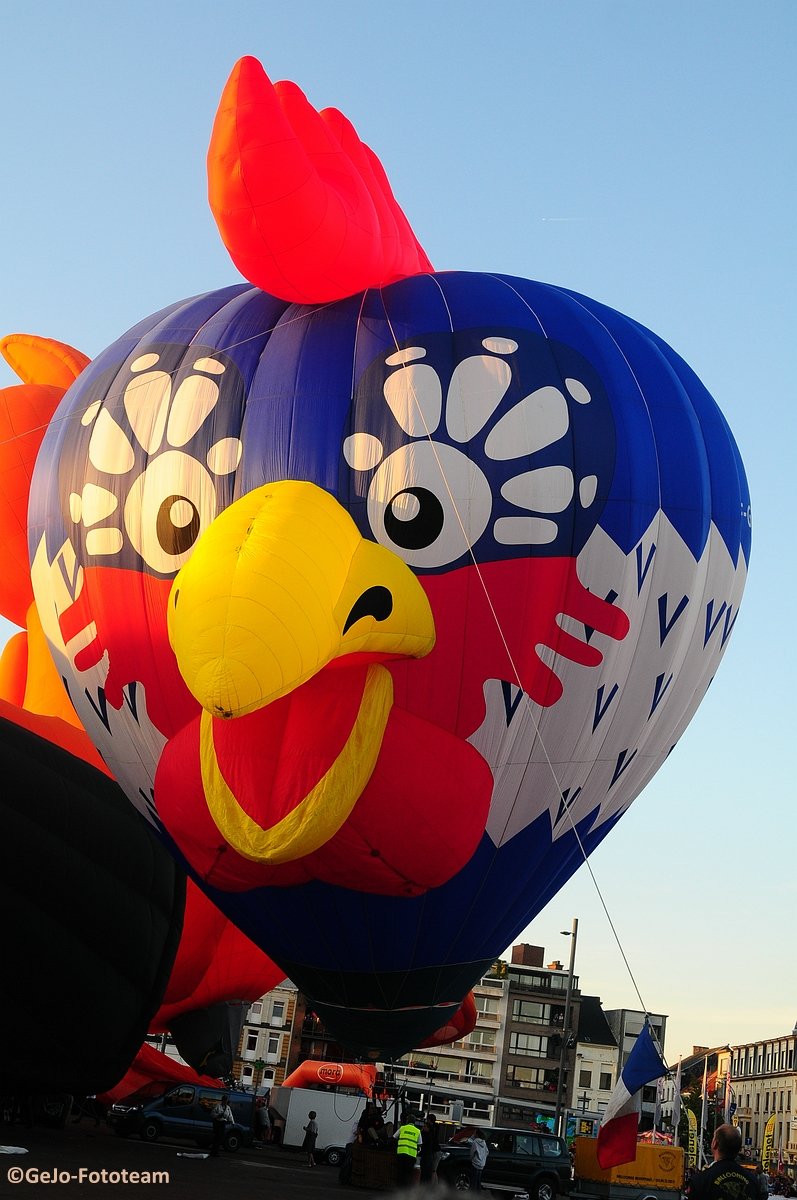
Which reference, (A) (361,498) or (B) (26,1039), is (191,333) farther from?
(B) (26,1039)

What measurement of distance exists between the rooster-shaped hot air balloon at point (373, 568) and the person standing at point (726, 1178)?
12.8 ft

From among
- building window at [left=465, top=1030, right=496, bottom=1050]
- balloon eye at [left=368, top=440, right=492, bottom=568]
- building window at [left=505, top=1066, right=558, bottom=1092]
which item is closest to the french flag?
balloon eye at [left=368, top=440, right=492, bottom=568]

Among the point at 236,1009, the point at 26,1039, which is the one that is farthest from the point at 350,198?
the point at 236,1009

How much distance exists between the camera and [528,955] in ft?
232

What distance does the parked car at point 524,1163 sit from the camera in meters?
18.1

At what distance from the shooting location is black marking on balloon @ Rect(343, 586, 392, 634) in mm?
8844

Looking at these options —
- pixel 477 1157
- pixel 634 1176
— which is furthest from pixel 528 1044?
pixel 477 1157

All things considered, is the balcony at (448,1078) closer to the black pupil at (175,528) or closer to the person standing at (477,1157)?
the person standing at (477,1157)

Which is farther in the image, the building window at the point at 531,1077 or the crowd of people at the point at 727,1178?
the building window at the point at 531,1077

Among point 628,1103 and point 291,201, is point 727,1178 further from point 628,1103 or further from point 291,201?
point 291,201

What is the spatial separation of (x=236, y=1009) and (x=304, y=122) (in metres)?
11.0

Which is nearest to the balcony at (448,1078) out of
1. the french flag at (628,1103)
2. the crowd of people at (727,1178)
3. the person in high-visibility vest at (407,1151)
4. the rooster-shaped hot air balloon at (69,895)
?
the rooster-shaped hot air balloon at (69,895)

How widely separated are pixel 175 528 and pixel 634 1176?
12680 mm

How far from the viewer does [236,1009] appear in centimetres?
1620
